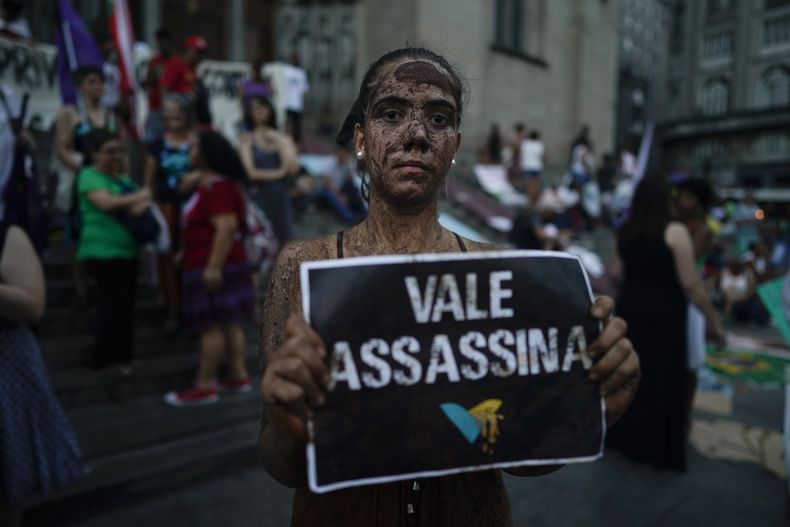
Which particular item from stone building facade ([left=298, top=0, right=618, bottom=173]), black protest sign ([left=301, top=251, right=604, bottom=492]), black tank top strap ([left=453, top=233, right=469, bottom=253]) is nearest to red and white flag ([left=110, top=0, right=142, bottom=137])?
black tank top strap ([left=453, top=233, right=469, bottom=253])

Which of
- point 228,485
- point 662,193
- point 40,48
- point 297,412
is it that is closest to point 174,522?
point 228,485

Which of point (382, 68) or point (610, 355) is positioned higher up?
point (382, 68)

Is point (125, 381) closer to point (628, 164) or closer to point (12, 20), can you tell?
point (12, 20)

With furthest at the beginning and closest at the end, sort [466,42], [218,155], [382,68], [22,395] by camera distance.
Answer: [466,42], [218,155], [22,395], [382,68]

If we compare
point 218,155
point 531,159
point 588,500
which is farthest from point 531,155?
point 588,500

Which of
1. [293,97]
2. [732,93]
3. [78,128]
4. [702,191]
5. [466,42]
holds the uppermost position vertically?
[732,93]

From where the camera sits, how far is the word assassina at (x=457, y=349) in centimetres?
106

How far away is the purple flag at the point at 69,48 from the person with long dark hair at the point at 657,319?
494 cm

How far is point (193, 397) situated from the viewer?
13.5 feet

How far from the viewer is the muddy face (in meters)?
1.28

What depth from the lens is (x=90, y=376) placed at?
4.07m

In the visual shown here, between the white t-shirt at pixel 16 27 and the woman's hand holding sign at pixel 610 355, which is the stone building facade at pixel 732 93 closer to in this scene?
the white t-shirt at pixel 16 27

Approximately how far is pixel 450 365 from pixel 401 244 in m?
0.39

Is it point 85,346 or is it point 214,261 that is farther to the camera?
point 85,346
